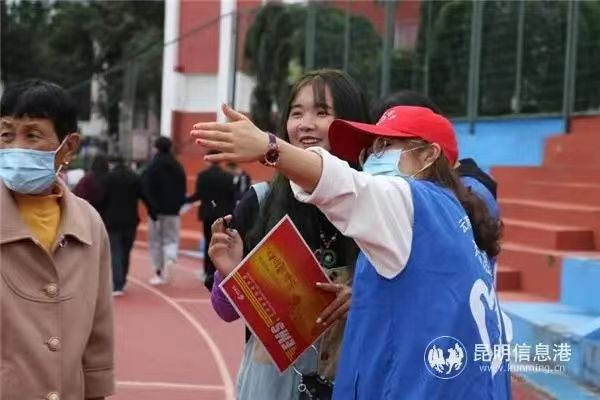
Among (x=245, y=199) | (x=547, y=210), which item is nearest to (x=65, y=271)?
(x=245, y=199)

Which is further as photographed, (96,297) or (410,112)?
(96,297)

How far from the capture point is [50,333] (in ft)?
7.95

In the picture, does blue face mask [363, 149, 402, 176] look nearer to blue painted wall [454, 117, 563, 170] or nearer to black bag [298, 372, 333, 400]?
black bag [298, 372, 333, 400]

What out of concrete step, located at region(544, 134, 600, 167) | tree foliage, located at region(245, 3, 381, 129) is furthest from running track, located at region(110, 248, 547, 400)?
tree foliage, located at region(245, 3, 381, 129)

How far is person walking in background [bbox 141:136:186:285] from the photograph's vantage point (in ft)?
37.7

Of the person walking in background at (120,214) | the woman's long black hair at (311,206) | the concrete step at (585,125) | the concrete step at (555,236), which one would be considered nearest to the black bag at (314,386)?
the woman's long black hair at (311,206)

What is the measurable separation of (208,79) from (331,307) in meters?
27.6

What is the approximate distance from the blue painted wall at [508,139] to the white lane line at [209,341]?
471 cm

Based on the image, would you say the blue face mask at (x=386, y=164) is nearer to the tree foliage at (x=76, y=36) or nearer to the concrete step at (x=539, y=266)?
the concrete step at (x=539, y=266)

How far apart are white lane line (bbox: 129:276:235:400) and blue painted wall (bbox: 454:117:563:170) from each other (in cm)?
471

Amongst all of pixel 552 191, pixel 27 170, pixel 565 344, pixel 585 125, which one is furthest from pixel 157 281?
pixel 27 170

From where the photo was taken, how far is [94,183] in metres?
10.5

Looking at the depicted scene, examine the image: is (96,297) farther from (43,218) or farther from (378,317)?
(378,317)

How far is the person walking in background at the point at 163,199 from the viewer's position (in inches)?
452
